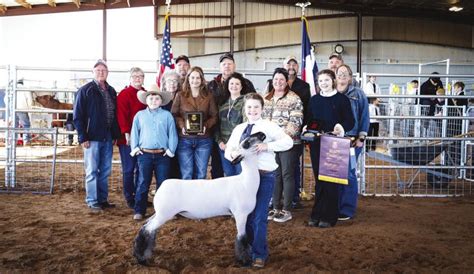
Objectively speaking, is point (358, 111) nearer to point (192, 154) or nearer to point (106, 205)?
point (192, 154)

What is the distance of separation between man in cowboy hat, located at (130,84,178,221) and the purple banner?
1.63 metres

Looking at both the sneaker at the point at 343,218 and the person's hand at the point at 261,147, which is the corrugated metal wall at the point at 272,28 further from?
the person's hand at the point at 261,147

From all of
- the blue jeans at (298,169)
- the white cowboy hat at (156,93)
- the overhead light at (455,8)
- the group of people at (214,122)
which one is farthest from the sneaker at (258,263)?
the overhead light at (455,8)

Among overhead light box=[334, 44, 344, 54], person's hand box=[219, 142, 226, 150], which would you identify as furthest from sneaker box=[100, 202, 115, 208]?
overhead light box=[334, 44, 344, 54]

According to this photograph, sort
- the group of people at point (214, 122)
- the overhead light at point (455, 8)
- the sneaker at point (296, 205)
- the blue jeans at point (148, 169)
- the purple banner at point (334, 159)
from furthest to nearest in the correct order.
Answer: the overhead light at point (455, 8)
the sneaker at point (296, 205)
the blue jeans at point (148, 169)
the group of people at point (214, 122)
the purple banner at point (334, 159)

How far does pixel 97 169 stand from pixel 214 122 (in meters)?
1.80

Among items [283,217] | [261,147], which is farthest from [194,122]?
[261,147]

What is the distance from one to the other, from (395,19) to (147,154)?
20457mm

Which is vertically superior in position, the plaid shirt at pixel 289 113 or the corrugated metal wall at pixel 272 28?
the corrugated metal wall at pixel 272 28

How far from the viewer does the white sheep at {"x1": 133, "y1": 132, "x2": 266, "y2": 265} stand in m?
3.48

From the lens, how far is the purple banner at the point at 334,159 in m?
4.62

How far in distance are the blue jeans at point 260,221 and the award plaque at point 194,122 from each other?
4.73 feet

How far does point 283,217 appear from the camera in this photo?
5.13 metres

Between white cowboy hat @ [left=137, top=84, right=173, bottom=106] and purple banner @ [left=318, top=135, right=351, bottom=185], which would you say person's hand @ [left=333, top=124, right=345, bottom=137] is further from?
white cowboy hat @ [left=137, top=84, right=173, bottom=106]
